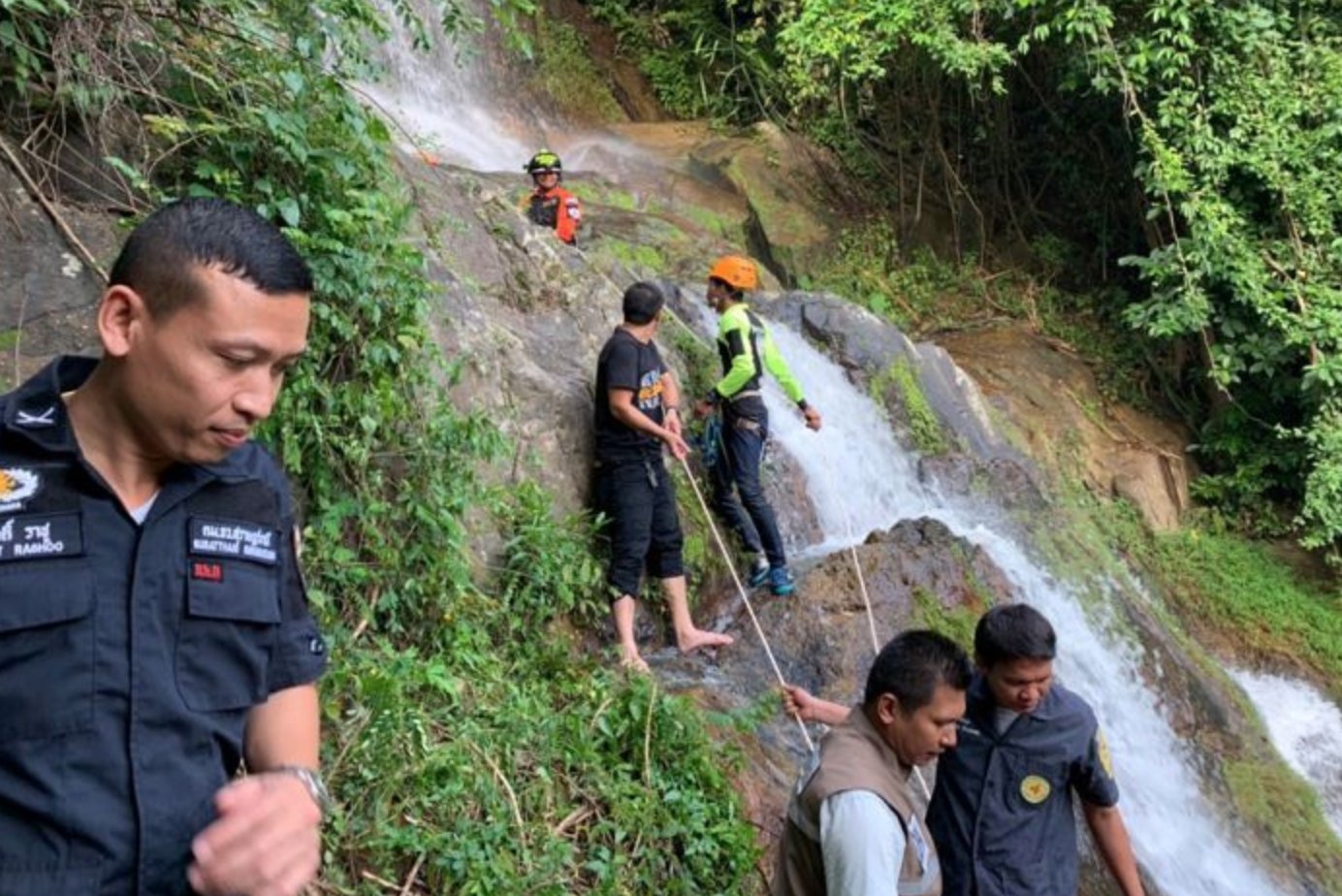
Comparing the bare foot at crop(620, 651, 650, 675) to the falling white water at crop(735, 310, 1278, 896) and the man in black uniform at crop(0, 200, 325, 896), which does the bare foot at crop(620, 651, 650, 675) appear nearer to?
the falling white water at crop(735, 310, 1278, 896)

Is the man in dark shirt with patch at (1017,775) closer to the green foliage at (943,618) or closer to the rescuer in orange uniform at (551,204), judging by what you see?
the green foliage at (943,618)

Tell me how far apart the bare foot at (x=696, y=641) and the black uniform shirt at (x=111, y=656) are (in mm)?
4671

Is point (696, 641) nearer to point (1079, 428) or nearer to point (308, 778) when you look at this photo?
point (308, 778)

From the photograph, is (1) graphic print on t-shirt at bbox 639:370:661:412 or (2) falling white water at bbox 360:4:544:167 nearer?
(1) graphic print on t-shirt at bbox 639:370:661:412

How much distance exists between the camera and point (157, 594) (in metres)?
1.50

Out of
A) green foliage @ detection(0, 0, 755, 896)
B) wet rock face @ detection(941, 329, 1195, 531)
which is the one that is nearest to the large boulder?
wet rock face @ detection(941, 329, 1195, 531)

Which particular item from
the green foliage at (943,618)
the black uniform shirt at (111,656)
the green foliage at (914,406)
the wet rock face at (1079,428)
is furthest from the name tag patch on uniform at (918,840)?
the wet rock face at (1079,428)

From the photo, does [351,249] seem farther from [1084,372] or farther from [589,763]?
[1084,372]

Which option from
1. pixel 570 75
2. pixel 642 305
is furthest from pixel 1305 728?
pixel 570 75

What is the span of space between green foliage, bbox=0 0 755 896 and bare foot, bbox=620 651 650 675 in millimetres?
279

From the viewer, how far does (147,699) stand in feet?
4.77

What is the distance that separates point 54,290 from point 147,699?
338 centimetres

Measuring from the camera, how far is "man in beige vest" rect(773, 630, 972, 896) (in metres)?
2.56

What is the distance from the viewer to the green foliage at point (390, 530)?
3.72m
